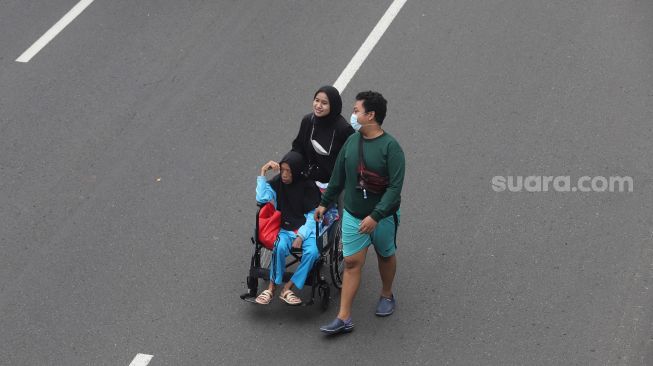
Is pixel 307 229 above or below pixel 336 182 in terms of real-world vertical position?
below

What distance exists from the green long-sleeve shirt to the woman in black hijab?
0.50 metres

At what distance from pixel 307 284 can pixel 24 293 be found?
265 centimetres

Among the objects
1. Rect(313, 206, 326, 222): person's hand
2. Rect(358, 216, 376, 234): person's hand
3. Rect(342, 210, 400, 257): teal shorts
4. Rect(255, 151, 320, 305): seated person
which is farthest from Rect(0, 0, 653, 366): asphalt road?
Rect(358, 216, 376, 234): person's hand

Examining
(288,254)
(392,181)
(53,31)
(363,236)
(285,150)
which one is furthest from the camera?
(53,31)

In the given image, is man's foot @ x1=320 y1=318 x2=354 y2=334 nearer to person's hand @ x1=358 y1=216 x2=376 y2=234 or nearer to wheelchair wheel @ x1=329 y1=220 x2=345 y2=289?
wheelchair wheel @ x1=329 y1=220 x2=345 y2=289

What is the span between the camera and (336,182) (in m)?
8.59

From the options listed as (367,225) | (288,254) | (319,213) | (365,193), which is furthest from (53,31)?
(367,225)

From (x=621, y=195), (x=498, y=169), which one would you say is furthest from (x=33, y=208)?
(x=621, y=195)

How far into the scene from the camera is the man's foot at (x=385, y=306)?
905 centimetres

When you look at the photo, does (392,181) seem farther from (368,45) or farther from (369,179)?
(368,45)

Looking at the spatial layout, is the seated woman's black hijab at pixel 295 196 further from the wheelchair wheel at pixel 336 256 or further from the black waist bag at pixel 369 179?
the black waist bag at pixel 369 179

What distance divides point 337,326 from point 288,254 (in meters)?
0.78

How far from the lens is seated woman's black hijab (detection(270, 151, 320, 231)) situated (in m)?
9.06

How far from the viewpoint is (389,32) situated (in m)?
13.0
